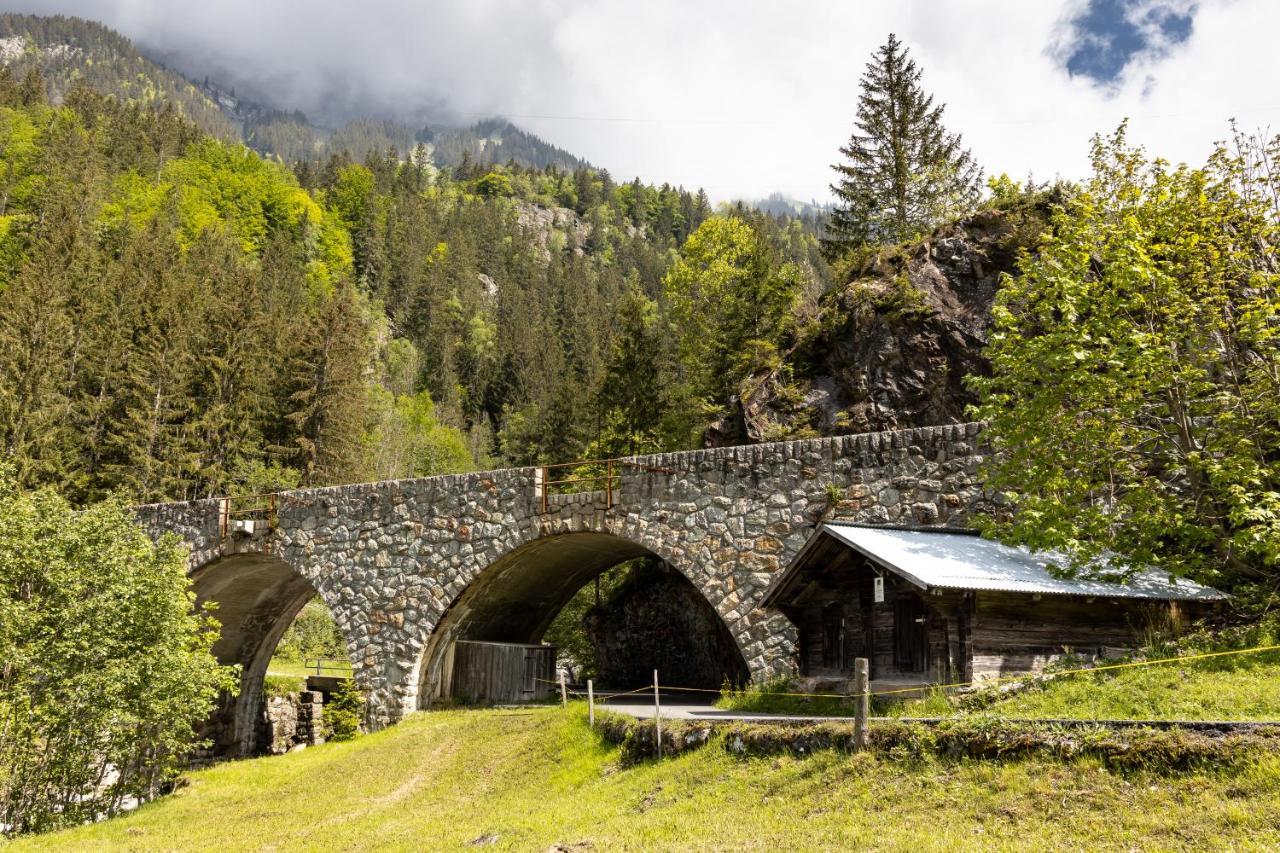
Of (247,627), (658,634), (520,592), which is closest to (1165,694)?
(520,592)

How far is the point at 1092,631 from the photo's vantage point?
44.7ft

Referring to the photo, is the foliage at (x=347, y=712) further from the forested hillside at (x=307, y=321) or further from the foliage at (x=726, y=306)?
the foliage at (x=726, y=306)

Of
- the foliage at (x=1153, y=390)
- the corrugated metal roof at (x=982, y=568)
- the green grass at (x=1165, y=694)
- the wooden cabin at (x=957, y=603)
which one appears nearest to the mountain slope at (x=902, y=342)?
the foliage at (x=1153, y=390)

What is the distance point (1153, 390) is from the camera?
1393 centimetres

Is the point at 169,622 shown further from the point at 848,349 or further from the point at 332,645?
the point at 332,645

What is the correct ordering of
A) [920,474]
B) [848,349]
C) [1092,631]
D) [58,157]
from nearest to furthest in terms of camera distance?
[1092,631]
[920,474]
[848,349]
[58,157]

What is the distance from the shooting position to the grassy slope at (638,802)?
24.5 ft

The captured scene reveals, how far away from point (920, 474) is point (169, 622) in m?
14.2

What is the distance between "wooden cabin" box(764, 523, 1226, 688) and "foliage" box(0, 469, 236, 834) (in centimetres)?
1168

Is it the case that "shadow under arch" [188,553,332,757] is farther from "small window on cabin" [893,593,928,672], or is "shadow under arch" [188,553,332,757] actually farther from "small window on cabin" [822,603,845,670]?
"small window on cabin" [893,593,928,672]

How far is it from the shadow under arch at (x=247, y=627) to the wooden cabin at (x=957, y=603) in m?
16.4

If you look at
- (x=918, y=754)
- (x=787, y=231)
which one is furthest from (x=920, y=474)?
(x=787, y=231)

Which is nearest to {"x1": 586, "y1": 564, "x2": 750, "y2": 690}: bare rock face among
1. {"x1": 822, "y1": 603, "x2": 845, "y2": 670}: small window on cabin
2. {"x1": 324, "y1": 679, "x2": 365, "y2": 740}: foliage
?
{"x1": 324, "y1": 679, "x2": 365, "y2": 740}: foliage

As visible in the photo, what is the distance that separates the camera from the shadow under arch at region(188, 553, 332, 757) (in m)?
26.2
